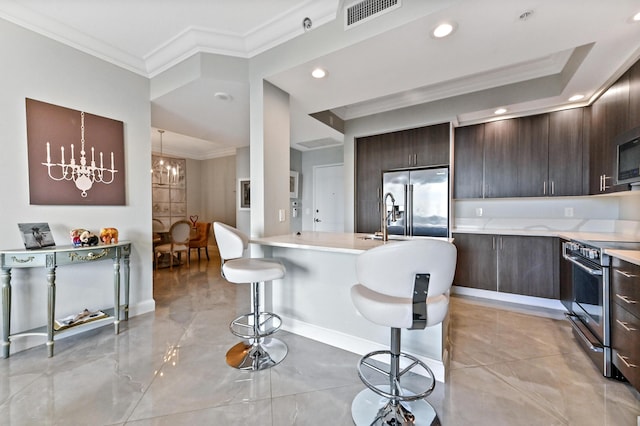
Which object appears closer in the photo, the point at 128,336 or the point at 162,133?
the point at 128,336

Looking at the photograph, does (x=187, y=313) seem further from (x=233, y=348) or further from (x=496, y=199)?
(x=496, y=199)

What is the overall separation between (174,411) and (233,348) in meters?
0.69

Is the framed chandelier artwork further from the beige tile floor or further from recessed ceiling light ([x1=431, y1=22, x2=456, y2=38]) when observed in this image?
recessed ceiling light ([x1=431, y1=22, x2=456, y2=38])

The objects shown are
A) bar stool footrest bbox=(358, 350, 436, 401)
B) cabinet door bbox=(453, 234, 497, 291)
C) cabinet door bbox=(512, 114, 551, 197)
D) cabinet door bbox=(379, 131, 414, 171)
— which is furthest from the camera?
cabinet door bbox=(379, 131, 414, 171)

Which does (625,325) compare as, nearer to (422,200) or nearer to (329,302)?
(329,302)

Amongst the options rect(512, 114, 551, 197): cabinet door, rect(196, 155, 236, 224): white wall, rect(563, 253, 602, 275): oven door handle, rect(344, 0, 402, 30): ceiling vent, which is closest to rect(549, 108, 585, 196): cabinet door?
rect(512, 114, 551, 197): cabinet door

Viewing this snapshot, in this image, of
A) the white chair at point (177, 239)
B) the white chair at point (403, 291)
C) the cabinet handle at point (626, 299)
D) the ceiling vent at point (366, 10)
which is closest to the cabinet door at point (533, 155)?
the cabinet handle at point (626, 299)

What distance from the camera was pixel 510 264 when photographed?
10.7 ft

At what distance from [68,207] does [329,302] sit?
2.57m

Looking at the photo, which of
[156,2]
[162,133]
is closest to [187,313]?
[156,2]

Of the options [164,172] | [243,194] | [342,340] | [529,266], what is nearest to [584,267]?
[529,266]

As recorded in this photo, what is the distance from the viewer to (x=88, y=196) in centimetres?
248

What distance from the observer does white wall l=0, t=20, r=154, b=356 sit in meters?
2.05

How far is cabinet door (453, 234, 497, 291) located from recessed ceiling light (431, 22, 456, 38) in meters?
2.42
